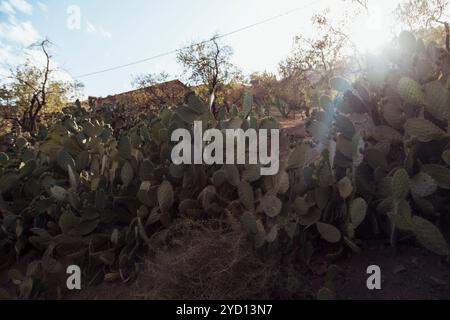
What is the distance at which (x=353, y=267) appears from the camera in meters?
1.64

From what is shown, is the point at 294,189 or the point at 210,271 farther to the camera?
the point at 294,189

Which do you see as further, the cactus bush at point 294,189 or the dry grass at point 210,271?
the cactus bush at point 294,189

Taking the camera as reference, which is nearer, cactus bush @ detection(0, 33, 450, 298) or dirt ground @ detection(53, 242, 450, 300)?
dirt ground @ detection(53, 242, 450, 300)

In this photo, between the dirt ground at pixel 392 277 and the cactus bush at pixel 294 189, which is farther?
the cactus bush at pixel 294 189

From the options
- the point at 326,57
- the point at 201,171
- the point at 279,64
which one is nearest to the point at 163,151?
the point at 201,171

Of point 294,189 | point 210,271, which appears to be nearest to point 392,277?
point 294,189

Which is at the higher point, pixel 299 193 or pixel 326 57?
pixel 326 57

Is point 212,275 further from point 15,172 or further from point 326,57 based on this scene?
point 326,57

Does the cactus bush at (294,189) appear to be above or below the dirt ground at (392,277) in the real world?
above

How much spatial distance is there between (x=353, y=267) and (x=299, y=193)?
452 mm

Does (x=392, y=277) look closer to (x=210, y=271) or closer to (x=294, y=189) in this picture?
(x=294, y=189)

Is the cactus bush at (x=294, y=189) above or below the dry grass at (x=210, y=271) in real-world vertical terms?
above

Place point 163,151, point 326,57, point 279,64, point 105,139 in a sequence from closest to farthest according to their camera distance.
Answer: point 163,151
point 105,139
point 326,57
point 279,64

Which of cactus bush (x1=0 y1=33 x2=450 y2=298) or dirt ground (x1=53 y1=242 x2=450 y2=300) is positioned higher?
cactus bush (x1=0 y1=33 x2=450 y2=298)
